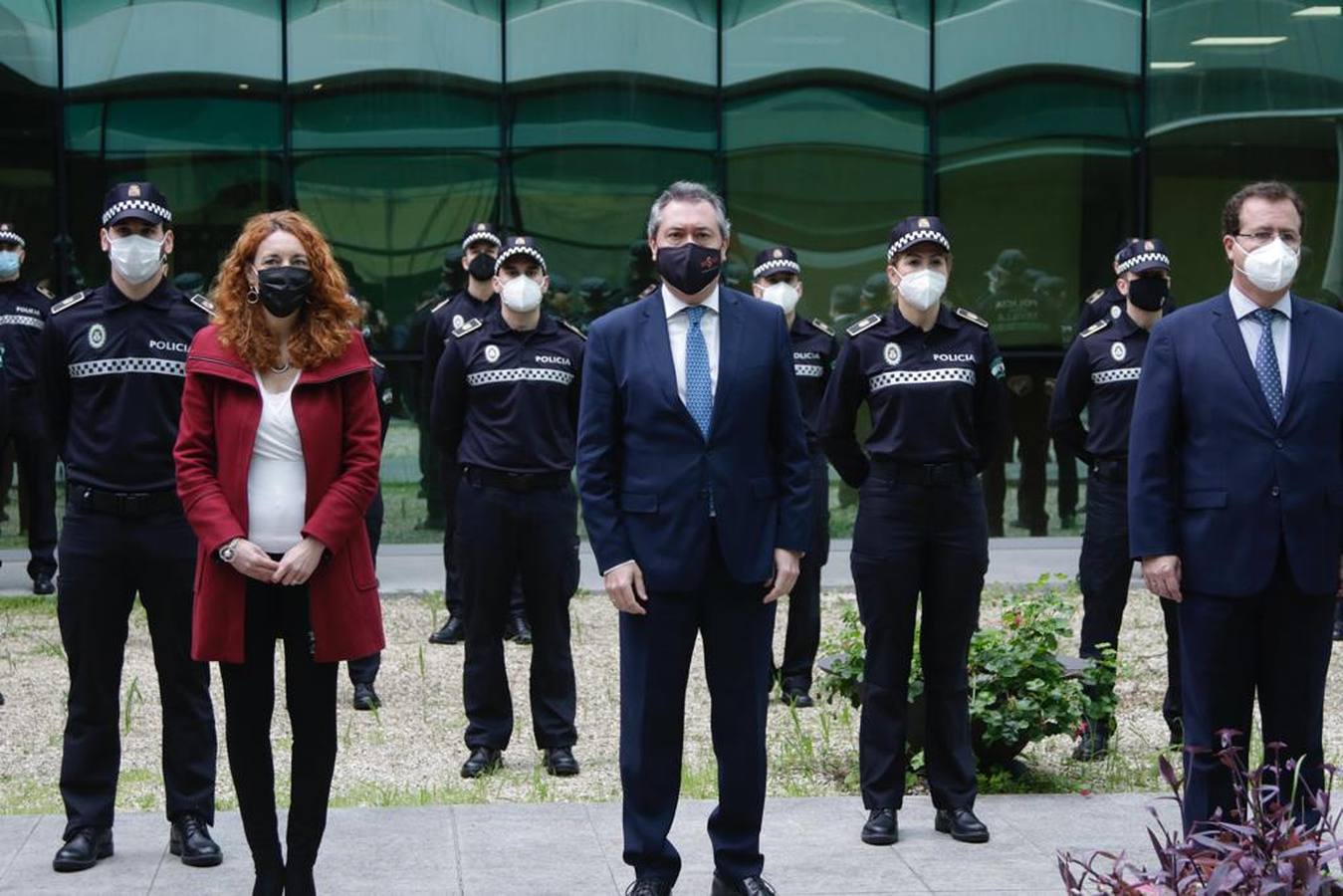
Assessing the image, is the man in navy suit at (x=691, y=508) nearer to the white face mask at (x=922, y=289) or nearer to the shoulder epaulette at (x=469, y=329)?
the white face mask at (x=922, y=289)

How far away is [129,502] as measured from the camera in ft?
21.5

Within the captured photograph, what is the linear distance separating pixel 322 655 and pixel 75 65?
37.6ft

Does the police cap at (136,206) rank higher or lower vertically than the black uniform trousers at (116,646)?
higher

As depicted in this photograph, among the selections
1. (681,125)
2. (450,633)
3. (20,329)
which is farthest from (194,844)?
(681,125)

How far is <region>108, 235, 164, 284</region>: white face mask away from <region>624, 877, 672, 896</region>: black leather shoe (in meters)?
2.60

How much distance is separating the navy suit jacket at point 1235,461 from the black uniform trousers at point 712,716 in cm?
122

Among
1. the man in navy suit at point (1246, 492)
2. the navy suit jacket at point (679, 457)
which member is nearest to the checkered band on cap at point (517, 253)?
the navy suit jacket at point (679, 457)

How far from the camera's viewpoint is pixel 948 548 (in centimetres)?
700

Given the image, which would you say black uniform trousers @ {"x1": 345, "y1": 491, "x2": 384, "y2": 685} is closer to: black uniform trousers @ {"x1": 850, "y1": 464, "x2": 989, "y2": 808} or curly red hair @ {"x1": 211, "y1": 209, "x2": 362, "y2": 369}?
black uniform trousers @ {"x1": 850, "y1": 464, "x2": 989, "y2": 808}

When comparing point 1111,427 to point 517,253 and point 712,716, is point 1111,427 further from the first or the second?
point 712,716

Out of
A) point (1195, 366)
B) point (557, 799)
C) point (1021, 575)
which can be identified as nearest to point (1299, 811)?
point (1195, 366)

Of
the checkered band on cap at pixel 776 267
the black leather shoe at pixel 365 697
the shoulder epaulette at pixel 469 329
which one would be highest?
the checkered band on cap at pixel 776 267

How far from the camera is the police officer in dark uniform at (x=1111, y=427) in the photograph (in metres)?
8.89

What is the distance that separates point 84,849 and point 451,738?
2944 millimetres
